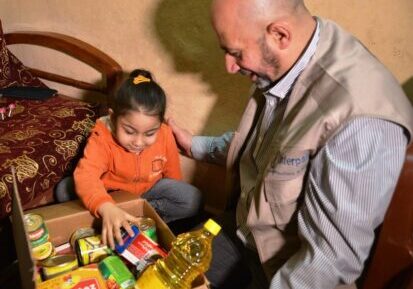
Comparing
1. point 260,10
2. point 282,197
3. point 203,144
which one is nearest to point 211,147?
point 203,144

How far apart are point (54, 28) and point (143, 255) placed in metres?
1.32

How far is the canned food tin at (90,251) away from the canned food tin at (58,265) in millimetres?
20

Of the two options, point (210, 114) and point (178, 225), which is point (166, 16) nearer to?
point (210, 114)

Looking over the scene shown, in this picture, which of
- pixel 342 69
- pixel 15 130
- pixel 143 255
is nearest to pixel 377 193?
pixel 342 69

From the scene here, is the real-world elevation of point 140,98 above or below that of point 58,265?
above

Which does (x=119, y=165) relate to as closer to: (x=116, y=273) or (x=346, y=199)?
(x=116, y=273)

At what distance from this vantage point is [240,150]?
1.10 metres

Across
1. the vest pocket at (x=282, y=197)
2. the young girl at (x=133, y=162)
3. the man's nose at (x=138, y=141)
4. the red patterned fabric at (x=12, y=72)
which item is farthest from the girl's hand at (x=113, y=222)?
the red patterned fabric at (x=12, y=72)

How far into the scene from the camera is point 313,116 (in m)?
0.75

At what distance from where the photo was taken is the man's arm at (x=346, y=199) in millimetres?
693

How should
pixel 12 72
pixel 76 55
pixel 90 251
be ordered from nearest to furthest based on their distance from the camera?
pixel 90 251
pixel 76 55
pixel 12 72

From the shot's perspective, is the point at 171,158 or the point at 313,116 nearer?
the point at 313,116

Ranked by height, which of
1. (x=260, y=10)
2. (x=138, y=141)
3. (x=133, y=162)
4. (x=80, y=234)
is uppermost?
(x=260, y=10)

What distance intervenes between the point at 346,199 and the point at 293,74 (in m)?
0.31
